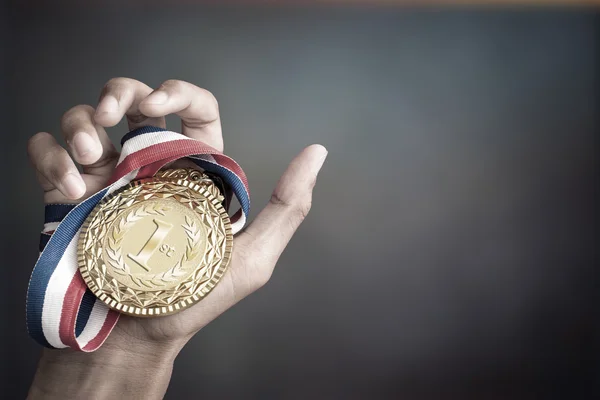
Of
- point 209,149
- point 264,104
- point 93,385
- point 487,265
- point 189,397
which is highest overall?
point 209,149

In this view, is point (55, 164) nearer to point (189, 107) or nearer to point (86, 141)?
Result: point (86, 141)

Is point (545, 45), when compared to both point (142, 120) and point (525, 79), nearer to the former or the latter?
point (525, 79)

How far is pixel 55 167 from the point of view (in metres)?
1.00

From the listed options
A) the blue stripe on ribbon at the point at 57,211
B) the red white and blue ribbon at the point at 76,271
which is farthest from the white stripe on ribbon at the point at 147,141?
the blue stripe on ribbon at the point at 57,211

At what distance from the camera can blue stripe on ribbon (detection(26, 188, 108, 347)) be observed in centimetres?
100

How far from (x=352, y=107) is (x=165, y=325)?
1.93 metres

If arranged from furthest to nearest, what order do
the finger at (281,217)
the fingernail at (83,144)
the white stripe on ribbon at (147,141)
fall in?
the finger at (281,217) → the white stripe on ribbon at (147,141) → the fingernail at (83,144)

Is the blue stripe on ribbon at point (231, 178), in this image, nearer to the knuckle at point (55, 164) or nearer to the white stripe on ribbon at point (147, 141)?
the white stripe on ribbon at point (147, 141)

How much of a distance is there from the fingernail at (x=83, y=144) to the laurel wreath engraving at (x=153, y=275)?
0.14 meters

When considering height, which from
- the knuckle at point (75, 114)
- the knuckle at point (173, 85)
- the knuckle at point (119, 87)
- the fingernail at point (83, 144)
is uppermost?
the knuckle at point (119, 87)

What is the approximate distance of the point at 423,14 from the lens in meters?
2.81

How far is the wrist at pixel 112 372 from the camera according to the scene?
1.06m

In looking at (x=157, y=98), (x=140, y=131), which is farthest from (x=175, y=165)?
(x=157, y=98)

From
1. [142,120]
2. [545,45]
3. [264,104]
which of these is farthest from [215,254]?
[545,45]
